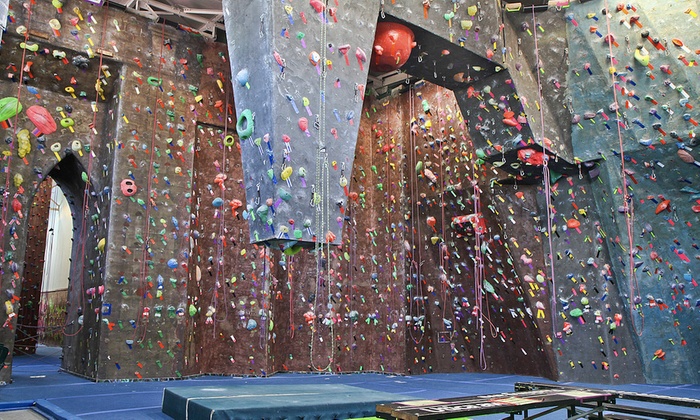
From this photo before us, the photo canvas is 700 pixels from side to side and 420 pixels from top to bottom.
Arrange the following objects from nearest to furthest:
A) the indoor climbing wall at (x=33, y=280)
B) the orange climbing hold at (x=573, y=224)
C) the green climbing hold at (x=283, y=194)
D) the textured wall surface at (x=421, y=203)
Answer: the green climbing hold at (x=283, y=194) < the textured wall surface at (x=421, y=203) < the orange climbing hold at (x=573, y=224) < the indoor climbing wall at (x=33, y=280)

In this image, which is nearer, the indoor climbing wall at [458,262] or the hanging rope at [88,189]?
the hanging rope at [88,189]

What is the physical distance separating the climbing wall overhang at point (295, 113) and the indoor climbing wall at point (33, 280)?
27.5ft

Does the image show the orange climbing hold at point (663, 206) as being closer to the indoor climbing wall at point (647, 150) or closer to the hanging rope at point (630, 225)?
the indoor climbing wall at point (647, 150)

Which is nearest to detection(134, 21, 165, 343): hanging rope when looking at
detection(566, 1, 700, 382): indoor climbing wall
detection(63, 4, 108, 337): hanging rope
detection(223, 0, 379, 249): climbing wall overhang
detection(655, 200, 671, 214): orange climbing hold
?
detection(63, 4, 108, 337): hanging rope

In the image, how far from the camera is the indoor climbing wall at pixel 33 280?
1058 cm

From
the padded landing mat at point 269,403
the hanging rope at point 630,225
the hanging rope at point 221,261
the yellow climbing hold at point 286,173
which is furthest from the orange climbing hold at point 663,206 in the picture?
the hanging rope at point 221,261

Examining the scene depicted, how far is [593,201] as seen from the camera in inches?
250

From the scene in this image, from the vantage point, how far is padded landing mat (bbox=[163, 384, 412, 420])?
3307 millimetres

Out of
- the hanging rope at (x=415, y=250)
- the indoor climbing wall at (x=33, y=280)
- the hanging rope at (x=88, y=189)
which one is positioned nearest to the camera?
the hanging rope at (x=88, y=189)

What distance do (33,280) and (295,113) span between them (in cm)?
934

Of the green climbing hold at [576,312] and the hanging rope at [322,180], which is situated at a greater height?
the hanging rope at [322,180]

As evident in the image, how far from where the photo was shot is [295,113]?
3.86 metres

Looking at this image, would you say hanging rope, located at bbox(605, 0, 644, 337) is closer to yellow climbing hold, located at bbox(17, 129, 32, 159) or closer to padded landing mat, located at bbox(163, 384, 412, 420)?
padded landing mat, located at bbox(163, 384, 412, 420)

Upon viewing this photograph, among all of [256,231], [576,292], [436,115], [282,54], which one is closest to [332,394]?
[256,231]
